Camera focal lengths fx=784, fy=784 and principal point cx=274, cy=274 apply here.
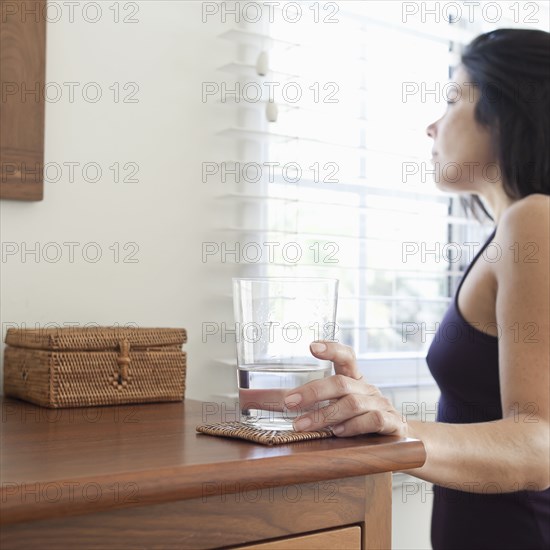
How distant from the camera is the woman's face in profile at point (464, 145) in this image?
1.42 metres

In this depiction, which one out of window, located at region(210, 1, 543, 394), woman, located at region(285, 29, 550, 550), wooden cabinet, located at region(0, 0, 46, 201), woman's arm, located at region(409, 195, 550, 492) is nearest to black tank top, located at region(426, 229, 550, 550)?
woman, located at region(285, 29, 550, 550)

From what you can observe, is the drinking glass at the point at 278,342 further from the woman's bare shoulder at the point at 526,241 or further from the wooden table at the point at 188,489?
the woman's bare shoulder at the point at 526,241

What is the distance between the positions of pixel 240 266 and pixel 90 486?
916mm

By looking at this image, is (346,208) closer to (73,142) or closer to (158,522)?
(73,142)

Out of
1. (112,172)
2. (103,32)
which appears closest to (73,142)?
(112,172)

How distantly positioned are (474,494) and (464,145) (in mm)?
616

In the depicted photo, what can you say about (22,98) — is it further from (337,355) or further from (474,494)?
(474,494)

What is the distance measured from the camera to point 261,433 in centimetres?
79

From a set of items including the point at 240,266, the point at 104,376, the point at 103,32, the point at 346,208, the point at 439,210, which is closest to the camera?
the point at 104,376

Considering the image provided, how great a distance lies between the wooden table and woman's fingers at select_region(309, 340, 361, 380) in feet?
0.30

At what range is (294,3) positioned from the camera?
157cm

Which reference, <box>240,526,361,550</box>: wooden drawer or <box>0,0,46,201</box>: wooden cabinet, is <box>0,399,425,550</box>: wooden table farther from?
<box>0,0,46,201</box>: wooden cabinet

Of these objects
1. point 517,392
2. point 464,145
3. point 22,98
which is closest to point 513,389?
point 517,392

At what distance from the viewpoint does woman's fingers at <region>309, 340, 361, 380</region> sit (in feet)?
2.72
